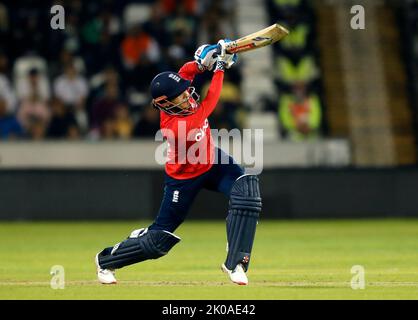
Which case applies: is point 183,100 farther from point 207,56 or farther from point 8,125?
point 8,125

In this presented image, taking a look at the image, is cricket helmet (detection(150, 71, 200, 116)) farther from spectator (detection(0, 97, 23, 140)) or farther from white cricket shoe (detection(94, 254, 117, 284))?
spectator (detection(0, 97, 23, 140))

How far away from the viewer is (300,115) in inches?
818

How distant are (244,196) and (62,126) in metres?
9.94

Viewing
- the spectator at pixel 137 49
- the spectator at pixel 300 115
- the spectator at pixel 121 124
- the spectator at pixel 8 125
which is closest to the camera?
the spectator at pixel 8 125

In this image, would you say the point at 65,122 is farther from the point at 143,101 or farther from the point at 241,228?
the point at 241,228

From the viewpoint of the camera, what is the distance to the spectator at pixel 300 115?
20.6 metres

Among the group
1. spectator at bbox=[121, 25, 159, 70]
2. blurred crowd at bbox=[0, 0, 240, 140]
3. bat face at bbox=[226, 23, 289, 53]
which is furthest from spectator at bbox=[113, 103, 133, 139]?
bat face at bbox=[226, 23, 289, 53]

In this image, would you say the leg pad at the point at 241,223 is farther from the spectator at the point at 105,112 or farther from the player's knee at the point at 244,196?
the spectator at the point at 105,112

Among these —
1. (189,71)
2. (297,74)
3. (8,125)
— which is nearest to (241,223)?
A: (189,71)

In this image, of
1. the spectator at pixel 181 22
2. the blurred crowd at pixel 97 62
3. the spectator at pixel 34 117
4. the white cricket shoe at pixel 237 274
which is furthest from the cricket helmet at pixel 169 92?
the spectator at pixel 181 22

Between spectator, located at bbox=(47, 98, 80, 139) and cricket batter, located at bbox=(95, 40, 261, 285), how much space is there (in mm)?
9346

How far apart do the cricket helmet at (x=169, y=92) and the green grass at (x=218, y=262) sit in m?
1.53

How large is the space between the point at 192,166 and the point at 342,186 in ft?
29.6

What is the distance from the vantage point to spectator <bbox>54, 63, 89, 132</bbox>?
65.9ft
